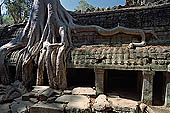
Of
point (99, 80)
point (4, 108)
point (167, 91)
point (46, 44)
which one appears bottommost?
point (4, 108)

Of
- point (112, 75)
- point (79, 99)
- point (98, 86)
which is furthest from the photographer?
point (112, 75)

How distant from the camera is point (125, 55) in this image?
3732 mm

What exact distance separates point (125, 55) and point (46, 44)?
2.70 metres

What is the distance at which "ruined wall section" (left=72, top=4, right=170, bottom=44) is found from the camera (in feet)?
17.4

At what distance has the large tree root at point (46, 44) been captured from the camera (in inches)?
171

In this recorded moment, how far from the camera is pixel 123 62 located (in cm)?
370

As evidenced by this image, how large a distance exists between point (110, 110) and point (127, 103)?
50 centimetres

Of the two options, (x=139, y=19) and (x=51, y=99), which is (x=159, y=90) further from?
(x=51, y=99)

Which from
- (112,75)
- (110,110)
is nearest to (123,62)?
(110,110)

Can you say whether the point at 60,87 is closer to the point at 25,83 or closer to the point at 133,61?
the point at 25,83

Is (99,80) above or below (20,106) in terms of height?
above

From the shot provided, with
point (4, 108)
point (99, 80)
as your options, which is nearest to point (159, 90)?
point (99, 80)

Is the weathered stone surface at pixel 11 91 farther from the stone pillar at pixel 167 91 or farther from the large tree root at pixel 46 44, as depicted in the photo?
the stone pillar at pixel 167 91

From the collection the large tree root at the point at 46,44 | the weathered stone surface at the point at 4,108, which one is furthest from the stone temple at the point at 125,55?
the weathered stone surface at the point at 4,108
